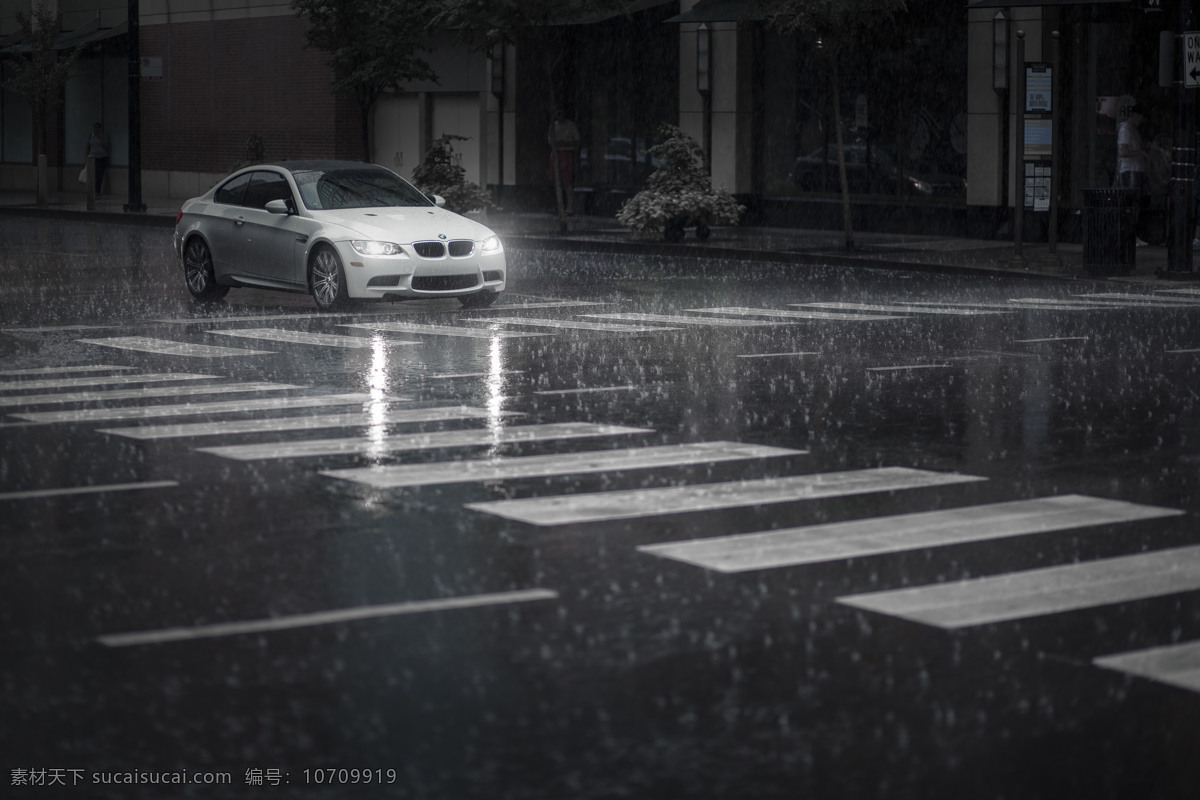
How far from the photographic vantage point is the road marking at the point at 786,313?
60.2ft

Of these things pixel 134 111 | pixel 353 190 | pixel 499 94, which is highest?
pixel 499 94

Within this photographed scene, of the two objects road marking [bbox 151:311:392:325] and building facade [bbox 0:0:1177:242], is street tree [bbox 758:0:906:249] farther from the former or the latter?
road marking [bbox 151:311:392:325]

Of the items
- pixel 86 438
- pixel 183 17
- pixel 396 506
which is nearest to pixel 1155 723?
pixel 396 506

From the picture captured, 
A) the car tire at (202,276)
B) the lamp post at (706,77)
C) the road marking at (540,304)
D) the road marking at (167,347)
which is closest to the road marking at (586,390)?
the road marking at (167,347)

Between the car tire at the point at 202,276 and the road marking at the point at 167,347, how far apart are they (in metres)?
3.91

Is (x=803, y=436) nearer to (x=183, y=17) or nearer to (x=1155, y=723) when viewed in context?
(x=1155, y=723)

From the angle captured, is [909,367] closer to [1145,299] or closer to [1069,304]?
[1069,304]

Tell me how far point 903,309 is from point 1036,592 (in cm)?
1249

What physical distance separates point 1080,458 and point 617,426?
2639mm

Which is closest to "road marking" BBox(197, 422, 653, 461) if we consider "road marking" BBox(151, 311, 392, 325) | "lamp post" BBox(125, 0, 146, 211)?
"road marking" BBox(151, 311, 392, 325)

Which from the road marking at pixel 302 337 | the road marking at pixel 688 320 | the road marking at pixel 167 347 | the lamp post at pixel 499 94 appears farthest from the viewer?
the lamp post at pixel 499 94

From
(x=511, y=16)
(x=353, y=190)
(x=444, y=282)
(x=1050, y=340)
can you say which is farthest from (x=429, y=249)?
(x=511, y=16)

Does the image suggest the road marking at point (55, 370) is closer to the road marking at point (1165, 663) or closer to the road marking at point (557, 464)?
the road marking at point (557, 464)

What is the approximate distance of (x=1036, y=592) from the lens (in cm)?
700
